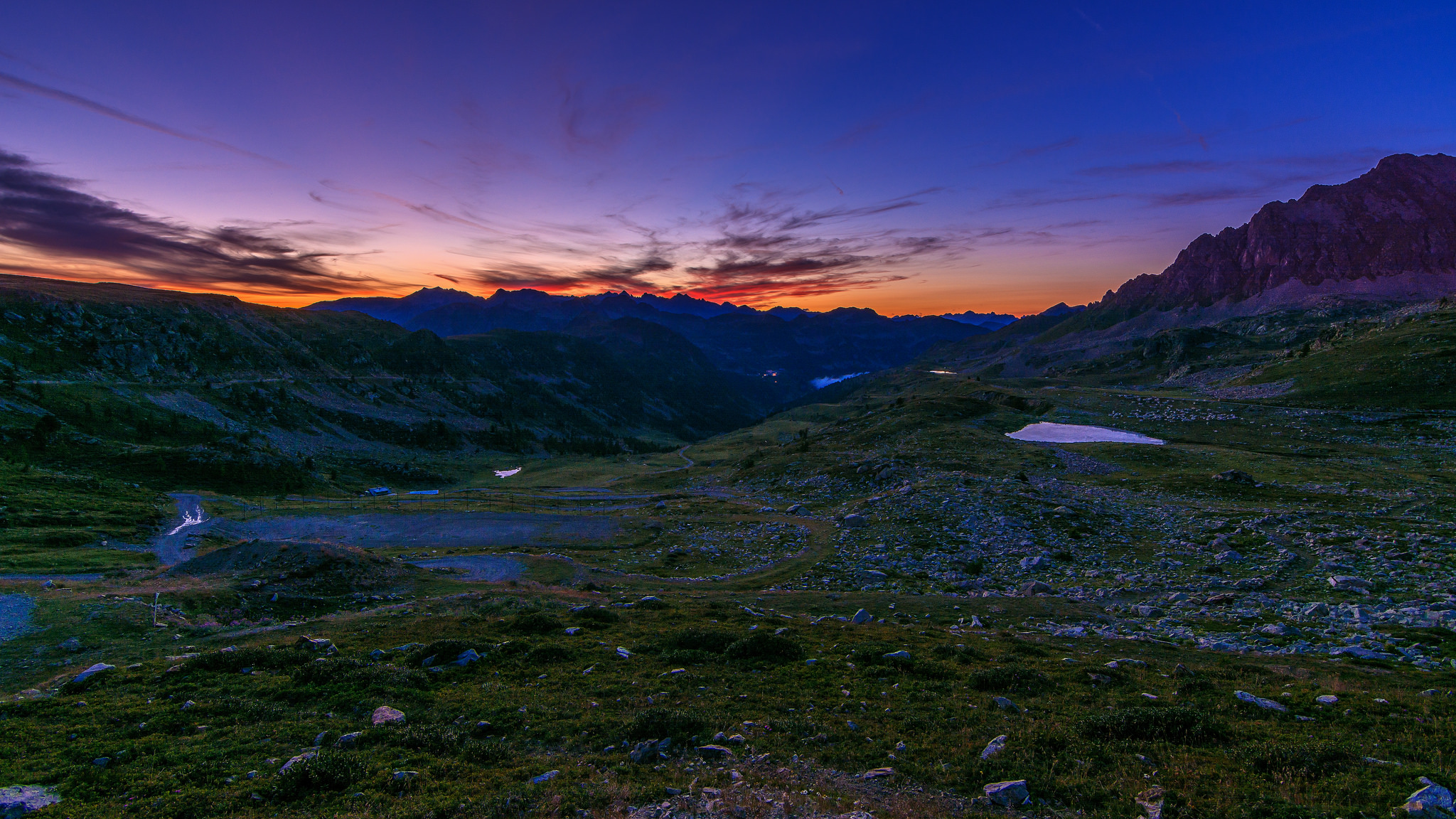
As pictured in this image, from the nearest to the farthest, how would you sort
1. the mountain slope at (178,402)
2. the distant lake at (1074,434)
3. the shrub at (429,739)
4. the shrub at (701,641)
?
the shrub at (429,739), the shrub at (701,641), the distant lake at (1074,434), the mountain slope at (178,402)

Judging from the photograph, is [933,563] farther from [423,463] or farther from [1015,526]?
[423,463]

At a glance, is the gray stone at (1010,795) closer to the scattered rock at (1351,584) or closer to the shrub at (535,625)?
the shrub at (535,625)

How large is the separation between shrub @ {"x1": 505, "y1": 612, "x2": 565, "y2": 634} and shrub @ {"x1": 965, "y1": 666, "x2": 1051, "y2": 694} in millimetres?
16150

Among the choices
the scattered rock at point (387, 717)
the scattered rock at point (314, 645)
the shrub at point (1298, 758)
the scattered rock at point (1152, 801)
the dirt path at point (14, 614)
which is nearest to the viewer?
the scattered rock at point (1152, 801)

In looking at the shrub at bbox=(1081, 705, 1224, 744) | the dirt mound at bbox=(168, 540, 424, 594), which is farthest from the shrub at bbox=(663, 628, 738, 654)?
the dirt mound at bbox=(168, 540, 424, 594)

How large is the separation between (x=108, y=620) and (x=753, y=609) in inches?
1138

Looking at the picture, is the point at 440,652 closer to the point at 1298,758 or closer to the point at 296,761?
the point at 296,761

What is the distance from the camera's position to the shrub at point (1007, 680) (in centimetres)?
1656

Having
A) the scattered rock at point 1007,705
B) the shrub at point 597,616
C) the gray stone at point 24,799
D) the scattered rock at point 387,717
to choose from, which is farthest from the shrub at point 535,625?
the scattered rock at point 1007,705

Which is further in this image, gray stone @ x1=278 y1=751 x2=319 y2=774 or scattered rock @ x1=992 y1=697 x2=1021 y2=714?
scattered rock @ x1=992 y1=697 x2=1021 y2=714

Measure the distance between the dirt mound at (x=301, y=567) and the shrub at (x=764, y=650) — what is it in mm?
26222

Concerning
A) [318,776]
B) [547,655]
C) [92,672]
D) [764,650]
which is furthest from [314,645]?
[764,650]

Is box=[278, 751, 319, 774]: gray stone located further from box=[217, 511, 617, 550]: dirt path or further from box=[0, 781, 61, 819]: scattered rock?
box=[217, 511, 617, 550]: dirt path

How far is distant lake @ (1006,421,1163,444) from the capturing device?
85125 millimetres
